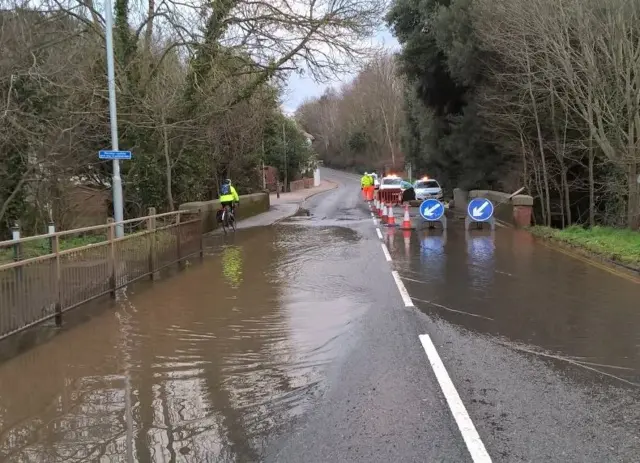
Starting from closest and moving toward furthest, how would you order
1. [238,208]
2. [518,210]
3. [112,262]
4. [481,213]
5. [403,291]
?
1. [112,262]
2. [403,291]
3. [481,213]
4. [518,210]
5. [238,208]

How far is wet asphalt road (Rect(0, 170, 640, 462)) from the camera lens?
4.21 meters

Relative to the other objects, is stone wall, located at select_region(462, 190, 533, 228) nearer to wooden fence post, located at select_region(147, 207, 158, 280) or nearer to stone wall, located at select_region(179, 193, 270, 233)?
stone wall, located at select_region(179, 193, 270, 233)

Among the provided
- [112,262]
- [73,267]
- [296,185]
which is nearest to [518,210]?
[112,262]

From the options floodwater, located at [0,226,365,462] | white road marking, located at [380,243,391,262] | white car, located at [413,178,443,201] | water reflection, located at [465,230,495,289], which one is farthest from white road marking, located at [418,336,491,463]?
white car, located at [413,178,443,201]

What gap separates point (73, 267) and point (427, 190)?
27023 millimetres

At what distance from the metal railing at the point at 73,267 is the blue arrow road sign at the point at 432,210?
8.96 meters

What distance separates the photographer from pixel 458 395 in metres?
5.04

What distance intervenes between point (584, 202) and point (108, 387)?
21900 millimetres

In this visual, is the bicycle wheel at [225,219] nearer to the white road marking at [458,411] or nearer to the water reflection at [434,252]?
the water reflection at [434,252]

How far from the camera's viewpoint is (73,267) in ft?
27.0

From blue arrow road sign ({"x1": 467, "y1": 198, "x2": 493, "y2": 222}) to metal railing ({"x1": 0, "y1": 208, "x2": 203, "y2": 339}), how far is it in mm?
9978

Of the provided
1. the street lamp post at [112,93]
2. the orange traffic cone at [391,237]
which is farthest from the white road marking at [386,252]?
the street lamp post at [112,93]

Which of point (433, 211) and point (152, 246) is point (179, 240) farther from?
point (433, 211)

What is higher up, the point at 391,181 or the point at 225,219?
the point at 391,181
